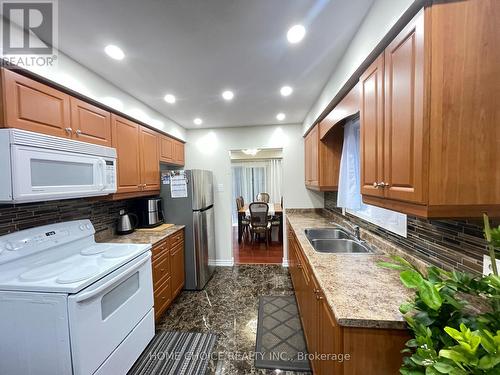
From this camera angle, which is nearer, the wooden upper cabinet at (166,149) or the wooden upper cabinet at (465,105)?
the wooden upper cabinet at (465,105)

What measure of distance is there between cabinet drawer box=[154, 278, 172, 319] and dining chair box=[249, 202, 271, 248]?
2420 millimetres

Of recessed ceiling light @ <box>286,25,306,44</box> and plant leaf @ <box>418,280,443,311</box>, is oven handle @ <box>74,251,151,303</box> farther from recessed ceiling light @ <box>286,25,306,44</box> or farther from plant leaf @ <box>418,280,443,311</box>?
recessed ceiling light @ <box>286,25,306,44</box>

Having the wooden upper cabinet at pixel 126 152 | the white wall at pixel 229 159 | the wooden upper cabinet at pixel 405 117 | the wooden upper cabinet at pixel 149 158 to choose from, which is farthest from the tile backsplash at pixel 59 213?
the wooden upper cabinet at pixel 405 117

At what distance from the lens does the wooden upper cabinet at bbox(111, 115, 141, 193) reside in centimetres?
211

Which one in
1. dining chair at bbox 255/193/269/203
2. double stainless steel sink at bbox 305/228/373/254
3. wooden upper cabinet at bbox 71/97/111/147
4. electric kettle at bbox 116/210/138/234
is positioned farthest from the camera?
dining chair at bbox 255/193/269/203

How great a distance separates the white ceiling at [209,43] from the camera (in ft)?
3.79

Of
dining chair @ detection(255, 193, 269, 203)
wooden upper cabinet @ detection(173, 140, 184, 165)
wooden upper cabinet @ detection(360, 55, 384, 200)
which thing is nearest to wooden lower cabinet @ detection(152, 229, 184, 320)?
wooden upper cabinet @ detection(173, 140, 184, 165)

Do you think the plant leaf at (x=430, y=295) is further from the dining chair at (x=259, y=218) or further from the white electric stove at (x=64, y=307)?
the dining chair at (x=259, y=218)

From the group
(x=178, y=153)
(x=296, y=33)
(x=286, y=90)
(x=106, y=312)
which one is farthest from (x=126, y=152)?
(x=296, y=33)

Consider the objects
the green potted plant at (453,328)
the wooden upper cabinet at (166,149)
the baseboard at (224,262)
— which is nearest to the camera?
the green potted plant at (453,328)

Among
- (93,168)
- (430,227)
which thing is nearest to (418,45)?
(430,227)

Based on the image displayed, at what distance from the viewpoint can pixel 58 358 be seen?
1191 mm

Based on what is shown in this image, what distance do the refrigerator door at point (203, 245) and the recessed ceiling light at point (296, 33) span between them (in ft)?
Result: 7.45

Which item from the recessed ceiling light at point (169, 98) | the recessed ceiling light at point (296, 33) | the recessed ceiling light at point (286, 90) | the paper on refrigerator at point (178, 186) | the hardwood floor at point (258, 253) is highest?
the recessed ceiling light at point (286, 90)
